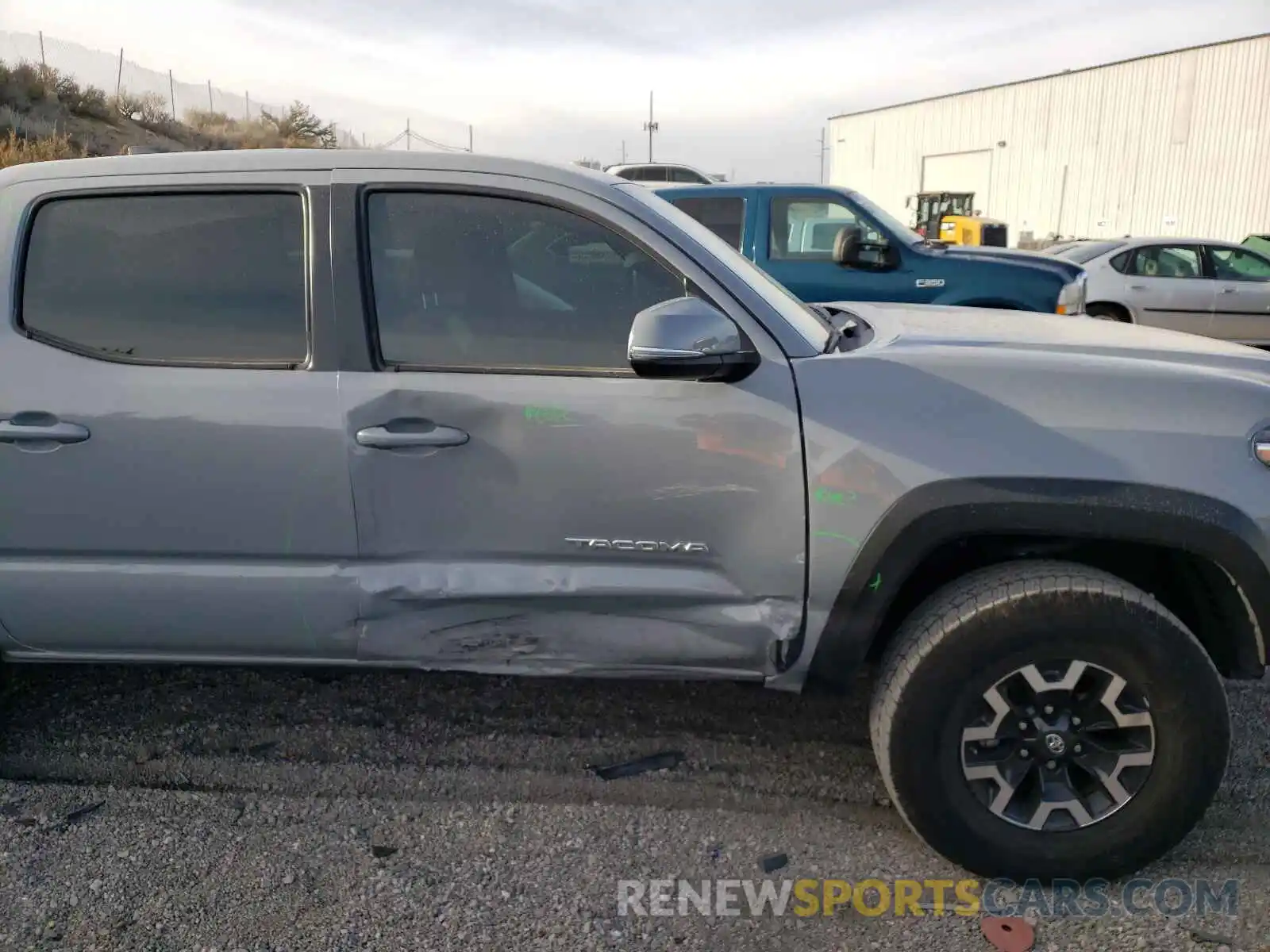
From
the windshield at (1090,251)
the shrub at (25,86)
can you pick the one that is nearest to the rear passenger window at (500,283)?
the windshield at (1090,251)

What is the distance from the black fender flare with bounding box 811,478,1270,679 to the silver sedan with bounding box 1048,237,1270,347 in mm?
10032

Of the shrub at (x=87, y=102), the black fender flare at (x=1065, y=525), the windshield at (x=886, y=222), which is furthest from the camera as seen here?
the shrub at (x=87, y=102)

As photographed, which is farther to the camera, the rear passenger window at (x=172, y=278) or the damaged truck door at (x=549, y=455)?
the rear passenger window at (x=172, y=278)

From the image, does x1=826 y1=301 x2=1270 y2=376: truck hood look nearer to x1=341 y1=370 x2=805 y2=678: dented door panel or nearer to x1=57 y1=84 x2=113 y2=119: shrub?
x1=341 y1=370 x2=805 y2=678: dented door panel

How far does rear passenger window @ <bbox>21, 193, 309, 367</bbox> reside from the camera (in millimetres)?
2705

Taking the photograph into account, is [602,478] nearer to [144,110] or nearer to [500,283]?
[500,283]

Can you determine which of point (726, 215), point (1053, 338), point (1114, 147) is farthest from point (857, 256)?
point (1114, 147)

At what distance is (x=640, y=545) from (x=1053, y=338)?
1.36m

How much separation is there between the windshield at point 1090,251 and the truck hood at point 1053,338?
356 inches

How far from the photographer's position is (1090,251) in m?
11.8

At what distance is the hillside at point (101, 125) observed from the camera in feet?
61.8

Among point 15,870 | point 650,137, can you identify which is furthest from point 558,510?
point 650,137

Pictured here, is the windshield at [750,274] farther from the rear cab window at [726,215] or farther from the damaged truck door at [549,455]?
the rear cab window at [726,215]

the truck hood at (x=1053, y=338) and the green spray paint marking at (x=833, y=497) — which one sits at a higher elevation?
the truck hood at (x=1053, y=338)
